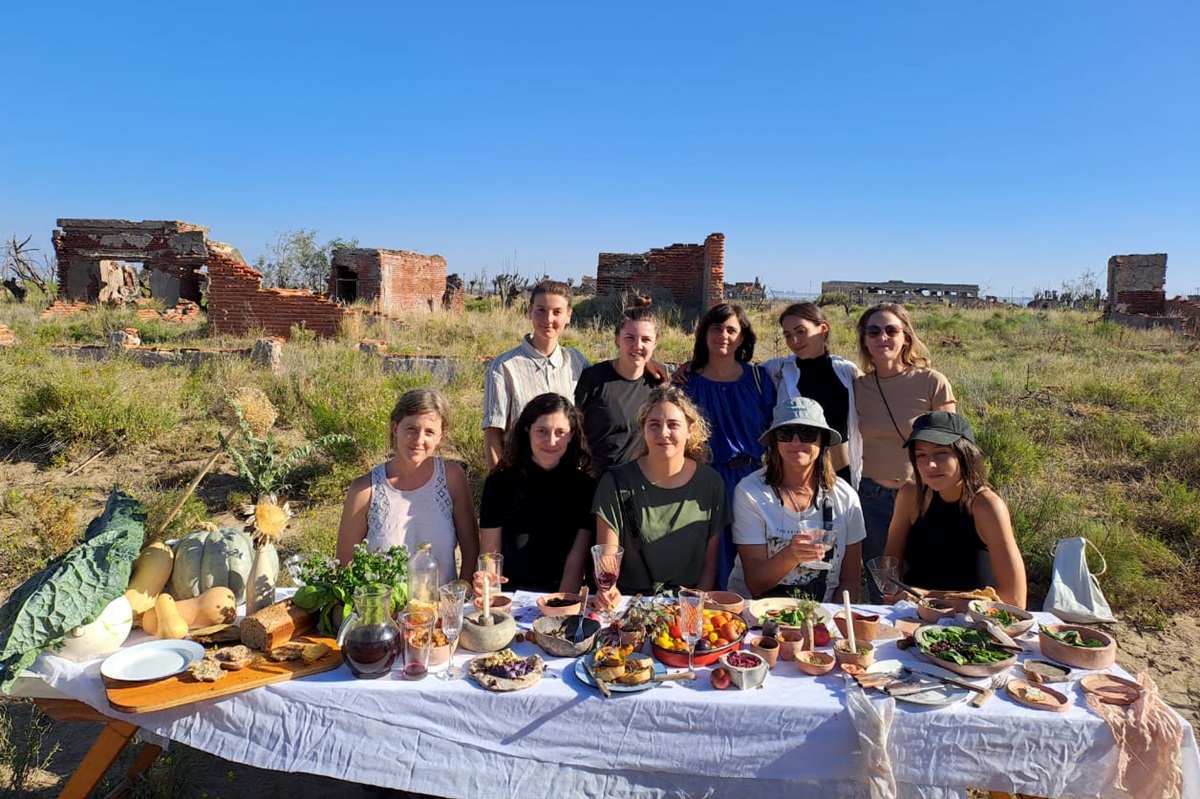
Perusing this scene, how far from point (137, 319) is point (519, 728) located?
1678cm

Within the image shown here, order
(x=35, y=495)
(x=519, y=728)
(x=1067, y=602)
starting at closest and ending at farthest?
(x=519, y=728), (x=1067, y=602), (x=35, y=495)

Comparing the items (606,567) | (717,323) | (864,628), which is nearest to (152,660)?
(606,567)

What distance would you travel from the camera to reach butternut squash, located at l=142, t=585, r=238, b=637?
2301mm

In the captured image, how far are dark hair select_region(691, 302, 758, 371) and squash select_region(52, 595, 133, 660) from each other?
8.43 feet

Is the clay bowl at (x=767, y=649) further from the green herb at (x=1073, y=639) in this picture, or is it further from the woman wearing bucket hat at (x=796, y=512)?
the green herb at (x=1073, y=639)

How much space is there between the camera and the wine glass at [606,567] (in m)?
2.31

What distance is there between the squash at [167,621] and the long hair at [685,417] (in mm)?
1697

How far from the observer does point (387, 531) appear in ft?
9.41

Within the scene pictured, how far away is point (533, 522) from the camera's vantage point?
9.97ft

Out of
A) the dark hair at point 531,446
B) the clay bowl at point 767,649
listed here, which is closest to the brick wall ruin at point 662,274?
the dark hair at point 531,446

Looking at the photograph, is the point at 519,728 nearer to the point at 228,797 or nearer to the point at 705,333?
the point at 228,797

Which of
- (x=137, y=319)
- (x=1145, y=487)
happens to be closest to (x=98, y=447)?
(x=1145, y=487)

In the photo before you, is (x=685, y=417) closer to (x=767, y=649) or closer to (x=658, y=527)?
(x=658, y=527)

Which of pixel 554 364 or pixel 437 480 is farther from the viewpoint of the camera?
pixel 554 364
